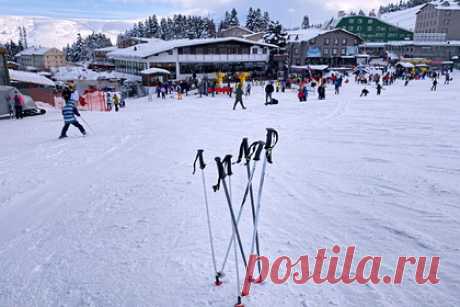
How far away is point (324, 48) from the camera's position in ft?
178

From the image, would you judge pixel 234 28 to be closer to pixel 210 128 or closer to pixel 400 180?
pixel 210 128

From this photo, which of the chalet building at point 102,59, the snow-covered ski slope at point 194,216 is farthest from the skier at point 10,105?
the chalet building at point 102,59

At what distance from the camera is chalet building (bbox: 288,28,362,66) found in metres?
53.3

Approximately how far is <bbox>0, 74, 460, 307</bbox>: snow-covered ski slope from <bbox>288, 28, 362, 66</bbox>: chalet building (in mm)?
47388

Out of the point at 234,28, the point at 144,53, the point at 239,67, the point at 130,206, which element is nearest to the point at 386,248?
the point at 130,206

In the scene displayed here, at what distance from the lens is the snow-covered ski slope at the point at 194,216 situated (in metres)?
3.12

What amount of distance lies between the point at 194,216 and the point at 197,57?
37249 mm

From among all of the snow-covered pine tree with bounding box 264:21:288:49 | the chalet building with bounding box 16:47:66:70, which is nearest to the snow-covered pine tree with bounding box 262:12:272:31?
the snow-covered pine tree with bounding box 264:21:288:49

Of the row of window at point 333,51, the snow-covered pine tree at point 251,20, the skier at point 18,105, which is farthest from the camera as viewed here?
the snow-covered pine tree at point 251,20

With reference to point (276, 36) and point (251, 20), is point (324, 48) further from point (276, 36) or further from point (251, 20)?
point (251, 20)

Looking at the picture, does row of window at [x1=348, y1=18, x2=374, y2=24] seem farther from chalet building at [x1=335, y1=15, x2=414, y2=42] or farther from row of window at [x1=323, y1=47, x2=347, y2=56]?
row of window at [x1=323, y1=47, x2=347, y2=56]

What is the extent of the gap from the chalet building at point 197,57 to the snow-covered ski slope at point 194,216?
29635mm

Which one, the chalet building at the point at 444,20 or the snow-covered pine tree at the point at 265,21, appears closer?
the chalet building at the point at 444,20

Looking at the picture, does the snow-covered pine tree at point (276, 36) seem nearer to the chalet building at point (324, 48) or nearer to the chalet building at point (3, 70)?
the chalet building at point (324, 48)
